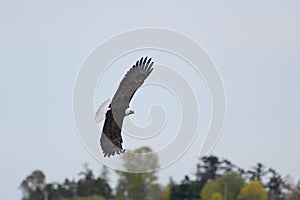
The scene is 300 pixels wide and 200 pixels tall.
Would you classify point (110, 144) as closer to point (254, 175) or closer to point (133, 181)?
point (133, 181)

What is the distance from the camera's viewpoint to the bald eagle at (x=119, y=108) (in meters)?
22.5

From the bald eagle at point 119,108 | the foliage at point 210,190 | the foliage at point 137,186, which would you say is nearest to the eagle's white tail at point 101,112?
the bald eagle at point 119,108

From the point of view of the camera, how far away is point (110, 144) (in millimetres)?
23750

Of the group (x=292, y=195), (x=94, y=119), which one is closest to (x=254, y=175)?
(x=292, y=195)

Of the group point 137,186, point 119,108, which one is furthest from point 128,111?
point 137,186

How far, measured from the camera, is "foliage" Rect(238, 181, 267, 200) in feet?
142

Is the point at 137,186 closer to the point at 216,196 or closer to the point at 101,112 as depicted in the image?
the point at 216,196

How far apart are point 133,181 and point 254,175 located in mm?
9899

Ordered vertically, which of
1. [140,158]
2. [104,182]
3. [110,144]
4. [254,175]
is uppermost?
[254,175]

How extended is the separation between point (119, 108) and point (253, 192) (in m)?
21.7

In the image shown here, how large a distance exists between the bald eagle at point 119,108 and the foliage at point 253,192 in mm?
19640

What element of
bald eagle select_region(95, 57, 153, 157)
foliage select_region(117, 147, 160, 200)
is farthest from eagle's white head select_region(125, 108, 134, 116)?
foliage select_region(117, 147, 160, 200)

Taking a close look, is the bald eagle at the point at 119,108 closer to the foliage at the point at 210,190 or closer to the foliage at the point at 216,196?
the foliage at the point at 216,196

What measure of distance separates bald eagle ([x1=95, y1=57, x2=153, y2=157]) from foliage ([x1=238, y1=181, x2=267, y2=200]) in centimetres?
1964
